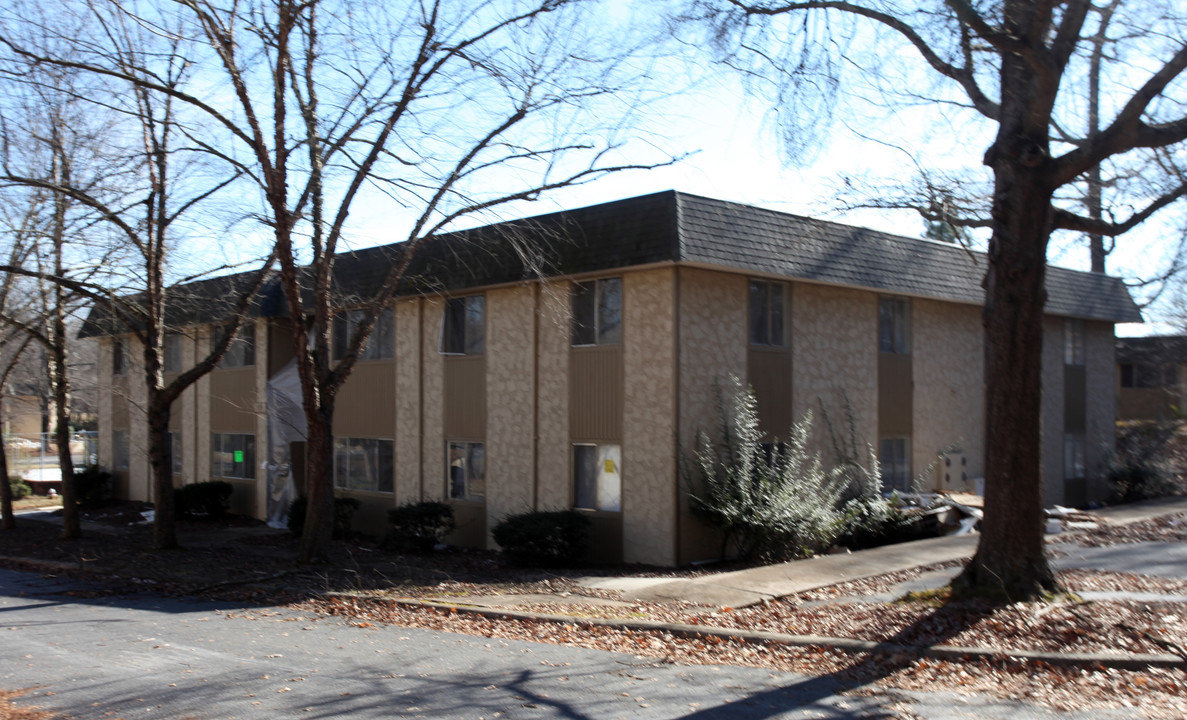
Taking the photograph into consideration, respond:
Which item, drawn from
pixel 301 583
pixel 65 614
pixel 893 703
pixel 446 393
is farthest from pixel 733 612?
pixel 446 393

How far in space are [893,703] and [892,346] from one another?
13.4m

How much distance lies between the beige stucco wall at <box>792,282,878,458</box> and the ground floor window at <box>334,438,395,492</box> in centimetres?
883

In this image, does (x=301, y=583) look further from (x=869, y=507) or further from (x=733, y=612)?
Answer: (x=869, y=507)

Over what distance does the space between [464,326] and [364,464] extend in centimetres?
457

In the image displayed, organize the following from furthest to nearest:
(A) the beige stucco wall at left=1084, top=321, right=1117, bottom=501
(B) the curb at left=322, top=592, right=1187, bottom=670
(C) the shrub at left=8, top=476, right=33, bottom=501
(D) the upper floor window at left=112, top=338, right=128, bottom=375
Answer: (C) the shrub at left=8, top=476, right=33, bottom=501
(D) the upper floor window at left=112, top=338, right=128, bottom=375
(A) the beige stucco wall at left=1084, top=321, right=1117, bottom=501
(B) the curb at left=322, top=592, right=1187, bottom=670

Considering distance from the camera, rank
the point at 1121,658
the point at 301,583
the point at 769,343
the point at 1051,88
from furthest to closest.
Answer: the point at 769,343
the point at 301,583
the point at 1051,88
the point at 1121,658

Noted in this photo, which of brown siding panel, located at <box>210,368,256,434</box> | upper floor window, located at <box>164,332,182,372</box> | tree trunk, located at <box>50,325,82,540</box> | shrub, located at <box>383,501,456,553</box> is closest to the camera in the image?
shrub, located at <box>383,501,456,553</box>

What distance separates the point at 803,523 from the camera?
48.9 ft

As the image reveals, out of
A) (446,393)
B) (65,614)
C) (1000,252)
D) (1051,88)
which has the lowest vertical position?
(65,614)

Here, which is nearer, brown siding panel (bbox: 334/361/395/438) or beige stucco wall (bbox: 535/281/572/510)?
beige stucco wall (bbox: 535/281/572/510)

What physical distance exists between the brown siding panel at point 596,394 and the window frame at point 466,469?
8.90 feet

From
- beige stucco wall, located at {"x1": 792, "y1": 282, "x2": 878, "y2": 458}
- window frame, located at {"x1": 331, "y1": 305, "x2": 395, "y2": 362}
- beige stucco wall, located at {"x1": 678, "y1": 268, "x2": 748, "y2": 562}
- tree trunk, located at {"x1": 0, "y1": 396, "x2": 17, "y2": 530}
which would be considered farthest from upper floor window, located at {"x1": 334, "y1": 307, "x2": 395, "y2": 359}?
beige stucco wall, located at {"x1": 792, "y1": 282, "x2": 878, "y2": 458}

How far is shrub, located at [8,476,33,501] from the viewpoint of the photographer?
30953 mm

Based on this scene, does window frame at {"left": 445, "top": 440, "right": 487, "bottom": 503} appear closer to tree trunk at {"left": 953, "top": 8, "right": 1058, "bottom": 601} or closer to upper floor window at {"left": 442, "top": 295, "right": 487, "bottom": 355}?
upper floor window at {"left": 442, "top": 295, "right": 487, "bottom": 355}
